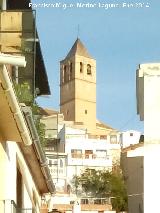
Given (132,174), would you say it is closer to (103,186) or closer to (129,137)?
(103,186)

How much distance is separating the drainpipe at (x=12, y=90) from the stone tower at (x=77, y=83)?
12370 centimetres

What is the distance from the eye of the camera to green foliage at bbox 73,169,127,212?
75.2 meters

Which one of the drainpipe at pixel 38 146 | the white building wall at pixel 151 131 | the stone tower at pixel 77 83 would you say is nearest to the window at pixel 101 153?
the stone tower at pixel 77 83

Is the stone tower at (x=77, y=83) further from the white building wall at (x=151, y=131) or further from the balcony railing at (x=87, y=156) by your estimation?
the white building wall at (x=151, y=131)

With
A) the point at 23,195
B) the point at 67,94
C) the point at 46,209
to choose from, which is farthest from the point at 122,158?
the point at 23,195

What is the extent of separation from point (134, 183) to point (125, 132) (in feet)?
72.5

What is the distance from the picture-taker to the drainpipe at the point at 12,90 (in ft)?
21.5

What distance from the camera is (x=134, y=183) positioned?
262ft

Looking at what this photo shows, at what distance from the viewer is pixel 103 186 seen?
248 ft

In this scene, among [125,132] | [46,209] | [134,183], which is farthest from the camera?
[125,132]

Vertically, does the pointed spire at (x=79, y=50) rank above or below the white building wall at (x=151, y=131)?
above

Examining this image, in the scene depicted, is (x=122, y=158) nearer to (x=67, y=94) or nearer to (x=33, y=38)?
(x=67, y=94)

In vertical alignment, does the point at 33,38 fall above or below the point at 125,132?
above

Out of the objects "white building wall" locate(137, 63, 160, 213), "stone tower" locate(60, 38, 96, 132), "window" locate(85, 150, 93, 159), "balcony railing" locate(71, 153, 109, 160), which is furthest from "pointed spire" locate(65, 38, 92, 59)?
"white building wall" locate(137, 63, 160, 213)
